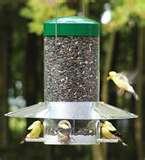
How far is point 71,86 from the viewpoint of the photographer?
3.93m

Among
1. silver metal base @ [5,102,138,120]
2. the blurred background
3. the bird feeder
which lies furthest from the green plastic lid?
the blurred background

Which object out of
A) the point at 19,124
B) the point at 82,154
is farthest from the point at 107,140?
the point at 19,124

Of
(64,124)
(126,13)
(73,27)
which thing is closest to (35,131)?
(64,124)

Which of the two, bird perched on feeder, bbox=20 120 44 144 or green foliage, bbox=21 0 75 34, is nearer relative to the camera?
bird perched on feeder, bbox=20 120 44 144

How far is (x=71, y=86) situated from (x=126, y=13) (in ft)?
14.1

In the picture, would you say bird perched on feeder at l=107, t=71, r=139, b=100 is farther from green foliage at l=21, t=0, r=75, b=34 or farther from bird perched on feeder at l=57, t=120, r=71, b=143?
green foliage at l=21, t=0, r=75, b=34

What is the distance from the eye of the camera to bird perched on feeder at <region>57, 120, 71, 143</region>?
3662 mm

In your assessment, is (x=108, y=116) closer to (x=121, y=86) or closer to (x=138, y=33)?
(x=121, y=86)

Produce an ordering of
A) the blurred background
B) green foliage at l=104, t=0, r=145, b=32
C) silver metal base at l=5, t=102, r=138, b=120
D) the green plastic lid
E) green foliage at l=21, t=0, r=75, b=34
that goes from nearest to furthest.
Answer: silver metal base at l=5, t=102, r=138, b=120, the green plastic lid, green foliage at l=104, t=0, r=145, b=32, green foliage at l=21, t=0, r=75, b=34, the blurred background

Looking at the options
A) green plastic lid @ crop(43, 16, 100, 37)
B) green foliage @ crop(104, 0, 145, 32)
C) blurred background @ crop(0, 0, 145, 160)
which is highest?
green foliage @ crop(104, 0, 145, 32)

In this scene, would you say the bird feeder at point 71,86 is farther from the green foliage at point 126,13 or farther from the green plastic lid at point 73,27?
the green foliage at point 126,13

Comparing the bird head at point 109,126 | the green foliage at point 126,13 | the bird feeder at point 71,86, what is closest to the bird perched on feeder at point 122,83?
the bird feeder at point 71,86

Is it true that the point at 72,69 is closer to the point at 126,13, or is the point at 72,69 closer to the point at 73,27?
the point at 73,27

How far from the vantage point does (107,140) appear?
149 inches
